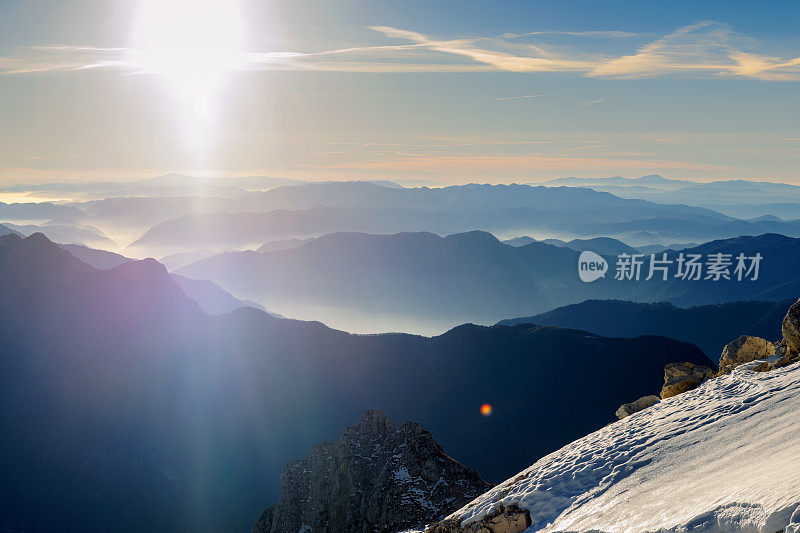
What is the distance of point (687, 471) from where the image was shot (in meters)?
18.4

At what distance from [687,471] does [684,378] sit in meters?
14.6

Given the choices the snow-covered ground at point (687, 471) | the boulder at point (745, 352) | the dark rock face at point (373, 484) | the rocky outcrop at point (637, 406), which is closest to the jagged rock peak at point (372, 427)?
the dark rock face at point (373, 484)

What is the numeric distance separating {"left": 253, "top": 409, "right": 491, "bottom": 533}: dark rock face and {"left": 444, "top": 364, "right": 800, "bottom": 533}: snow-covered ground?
17.4 m

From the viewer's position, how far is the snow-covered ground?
513 inches

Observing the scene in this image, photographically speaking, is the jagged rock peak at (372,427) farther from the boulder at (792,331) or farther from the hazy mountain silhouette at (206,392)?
the hazy mountain silhouette at (206,392)

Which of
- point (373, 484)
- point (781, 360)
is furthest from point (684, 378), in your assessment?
point (373, 484)

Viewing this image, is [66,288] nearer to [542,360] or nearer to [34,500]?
[34,500]

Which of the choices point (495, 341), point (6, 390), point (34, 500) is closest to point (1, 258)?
point (6, 390)

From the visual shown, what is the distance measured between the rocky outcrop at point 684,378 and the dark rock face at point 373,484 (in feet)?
53.1

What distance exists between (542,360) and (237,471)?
74.4 meters

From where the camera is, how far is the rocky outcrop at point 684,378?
30.9m

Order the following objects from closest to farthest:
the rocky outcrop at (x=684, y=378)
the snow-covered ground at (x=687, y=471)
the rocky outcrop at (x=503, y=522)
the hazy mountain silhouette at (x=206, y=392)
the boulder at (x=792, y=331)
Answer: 1. the snow-covered ground at (x=687, y=471)
2. the rocky outcrop at (x=503, y=522)
3. the boulder at (x=792, y=331)
4. the rocky outcrop at (x=684, y=378)
5. the hazy mountain silhouette at (x=206, y=392)

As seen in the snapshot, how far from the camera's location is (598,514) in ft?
57.0

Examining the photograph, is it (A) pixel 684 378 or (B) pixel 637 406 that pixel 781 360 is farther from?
(B) pixel 637 406
